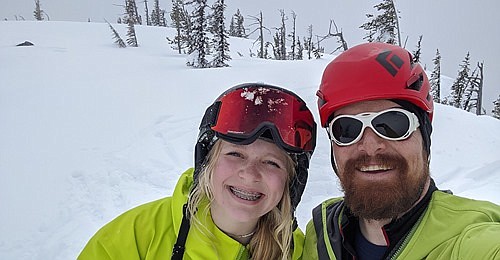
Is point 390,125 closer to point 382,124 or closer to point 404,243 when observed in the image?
point 382,124

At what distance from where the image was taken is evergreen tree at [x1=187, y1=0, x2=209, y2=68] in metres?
29.7

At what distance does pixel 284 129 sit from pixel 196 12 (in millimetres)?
29136

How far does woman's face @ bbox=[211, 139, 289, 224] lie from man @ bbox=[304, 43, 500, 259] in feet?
1.37

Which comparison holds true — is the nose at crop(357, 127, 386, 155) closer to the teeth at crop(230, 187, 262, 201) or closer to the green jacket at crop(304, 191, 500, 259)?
the green jacket at crop(304, 191, 500, 259)

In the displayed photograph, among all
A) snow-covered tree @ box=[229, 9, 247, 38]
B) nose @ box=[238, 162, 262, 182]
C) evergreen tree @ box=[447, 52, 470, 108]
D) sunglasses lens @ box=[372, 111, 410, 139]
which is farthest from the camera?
snow-covered tree @ box=[229, 9, 247, 38]

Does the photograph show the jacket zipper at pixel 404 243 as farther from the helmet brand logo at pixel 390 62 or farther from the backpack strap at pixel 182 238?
the backpack strap at pixel 182 238

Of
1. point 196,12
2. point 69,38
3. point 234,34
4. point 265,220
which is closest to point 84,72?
point 196,12

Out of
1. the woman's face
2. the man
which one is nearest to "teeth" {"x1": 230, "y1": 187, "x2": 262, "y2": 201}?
the woman's face

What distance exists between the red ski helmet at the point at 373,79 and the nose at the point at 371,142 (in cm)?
21

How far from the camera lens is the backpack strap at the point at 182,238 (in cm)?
256

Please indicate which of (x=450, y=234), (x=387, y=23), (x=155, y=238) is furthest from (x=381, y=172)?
(x=387, y=23)

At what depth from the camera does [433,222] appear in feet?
7.05

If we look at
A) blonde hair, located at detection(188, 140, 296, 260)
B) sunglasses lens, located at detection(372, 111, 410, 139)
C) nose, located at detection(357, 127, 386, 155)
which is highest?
sunglasses lens, located at detection(372, 111, 410, 139)

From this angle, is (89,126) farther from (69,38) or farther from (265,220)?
(69,38)
